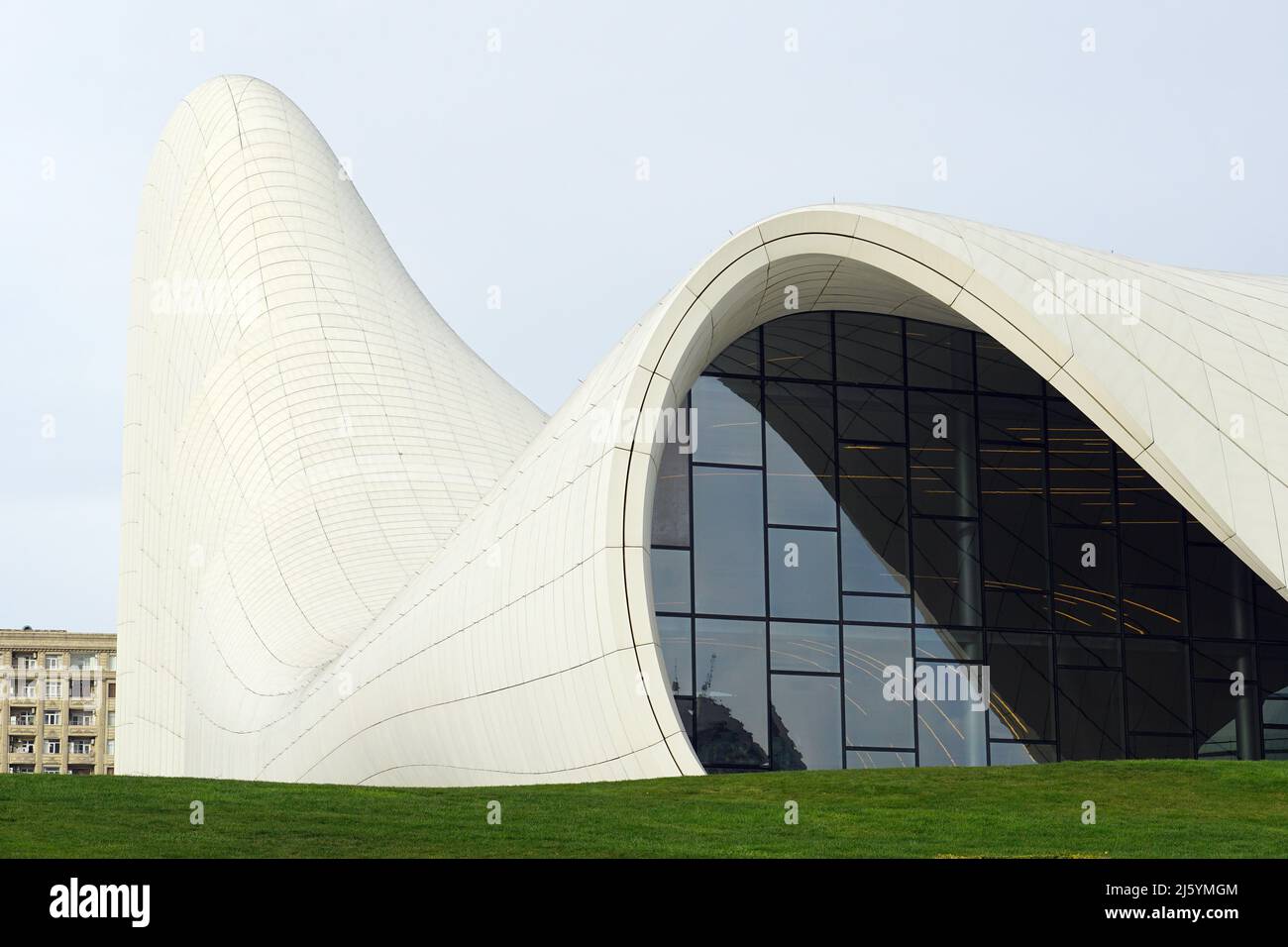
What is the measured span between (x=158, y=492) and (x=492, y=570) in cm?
2279

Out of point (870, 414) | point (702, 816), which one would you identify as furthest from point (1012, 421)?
point (702, 816)

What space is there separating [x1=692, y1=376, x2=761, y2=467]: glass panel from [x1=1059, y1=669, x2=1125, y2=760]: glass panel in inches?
222

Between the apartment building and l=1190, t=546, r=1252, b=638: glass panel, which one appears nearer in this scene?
l=1190, t=546, r=1252, b=638: glass panel

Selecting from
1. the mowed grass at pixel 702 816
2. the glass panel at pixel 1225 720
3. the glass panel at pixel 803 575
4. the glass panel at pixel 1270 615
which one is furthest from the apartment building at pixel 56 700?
the mowed grass at pixel 702 816

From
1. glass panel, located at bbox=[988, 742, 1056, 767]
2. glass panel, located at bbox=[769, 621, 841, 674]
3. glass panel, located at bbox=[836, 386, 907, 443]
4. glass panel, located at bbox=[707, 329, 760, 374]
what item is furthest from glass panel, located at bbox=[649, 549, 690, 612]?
glass panel, located at bbox=[988, 742, 1056, 767]

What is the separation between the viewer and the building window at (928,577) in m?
21.1

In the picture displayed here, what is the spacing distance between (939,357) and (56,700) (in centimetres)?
8627

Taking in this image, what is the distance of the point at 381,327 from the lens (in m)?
36.8

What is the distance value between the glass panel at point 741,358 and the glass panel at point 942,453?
245cm

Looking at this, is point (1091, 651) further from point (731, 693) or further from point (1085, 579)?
point (731, 693)

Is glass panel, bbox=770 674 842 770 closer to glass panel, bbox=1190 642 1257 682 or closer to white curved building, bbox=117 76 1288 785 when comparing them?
white curved building, bbox=117 76 1288 785

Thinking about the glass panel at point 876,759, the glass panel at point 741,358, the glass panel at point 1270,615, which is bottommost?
the glass panel at point 876,759

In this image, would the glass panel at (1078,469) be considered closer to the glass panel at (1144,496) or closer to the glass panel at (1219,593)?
the glass panel at (1144,496)

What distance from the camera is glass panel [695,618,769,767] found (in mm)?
20391
